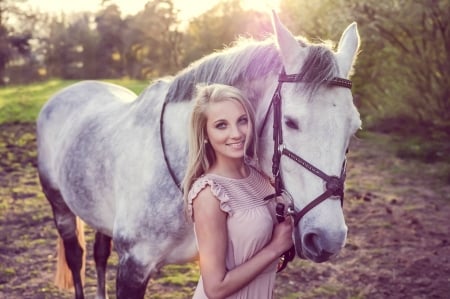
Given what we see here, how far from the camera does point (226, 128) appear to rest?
1738 mm

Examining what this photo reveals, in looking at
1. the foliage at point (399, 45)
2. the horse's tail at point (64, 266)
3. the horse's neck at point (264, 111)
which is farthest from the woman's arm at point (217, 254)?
the foliage at point (399, 45)

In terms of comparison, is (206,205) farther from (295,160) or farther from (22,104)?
(22,104)

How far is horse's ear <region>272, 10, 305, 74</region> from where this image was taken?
1.85m

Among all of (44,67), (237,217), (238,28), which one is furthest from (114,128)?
(44,67)

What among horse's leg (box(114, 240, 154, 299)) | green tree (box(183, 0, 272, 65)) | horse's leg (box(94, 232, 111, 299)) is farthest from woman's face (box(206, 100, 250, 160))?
green tree (box(183, 0, 272, 65))

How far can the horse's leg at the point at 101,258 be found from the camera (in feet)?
12.8

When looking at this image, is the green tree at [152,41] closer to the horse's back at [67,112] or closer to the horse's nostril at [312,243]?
the horse's back at [67,112]

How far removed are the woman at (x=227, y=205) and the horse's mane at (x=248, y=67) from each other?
28cm

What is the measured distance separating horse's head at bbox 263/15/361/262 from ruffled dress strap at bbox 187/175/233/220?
257 mm

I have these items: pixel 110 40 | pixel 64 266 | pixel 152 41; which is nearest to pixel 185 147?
pixel 64 266

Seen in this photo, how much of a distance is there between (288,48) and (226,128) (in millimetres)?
434

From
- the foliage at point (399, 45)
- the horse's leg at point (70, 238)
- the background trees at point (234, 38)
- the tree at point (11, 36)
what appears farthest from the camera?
the tree at point (11, 36)

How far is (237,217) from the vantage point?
5.59 feet

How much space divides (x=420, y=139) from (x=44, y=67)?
28.0m
